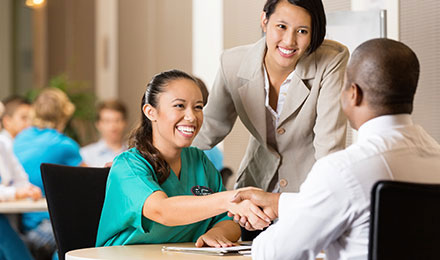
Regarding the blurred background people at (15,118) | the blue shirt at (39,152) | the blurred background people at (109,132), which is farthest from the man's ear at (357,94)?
the blurred background people at (15,118)

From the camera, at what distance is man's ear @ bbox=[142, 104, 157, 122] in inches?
82.0

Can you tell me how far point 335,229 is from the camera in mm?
1309

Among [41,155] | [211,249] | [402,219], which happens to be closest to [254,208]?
[211,249]

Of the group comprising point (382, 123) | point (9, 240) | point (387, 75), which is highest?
point (387, 75)

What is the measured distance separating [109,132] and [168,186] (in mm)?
3399

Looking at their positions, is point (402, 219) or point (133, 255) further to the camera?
point (133, 255)

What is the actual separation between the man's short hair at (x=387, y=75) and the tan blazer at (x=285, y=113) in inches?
30.4

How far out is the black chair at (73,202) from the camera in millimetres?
2090

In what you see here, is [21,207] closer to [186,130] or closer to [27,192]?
[27,192]

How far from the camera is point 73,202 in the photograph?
213cm

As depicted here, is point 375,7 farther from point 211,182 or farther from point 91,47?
point 91,47

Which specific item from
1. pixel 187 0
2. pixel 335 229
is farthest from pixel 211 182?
pixel 187 0

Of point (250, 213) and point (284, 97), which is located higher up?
point (284, 97)

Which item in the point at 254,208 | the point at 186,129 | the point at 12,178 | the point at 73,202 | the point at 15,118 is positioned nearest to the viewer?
the point at 254,208
